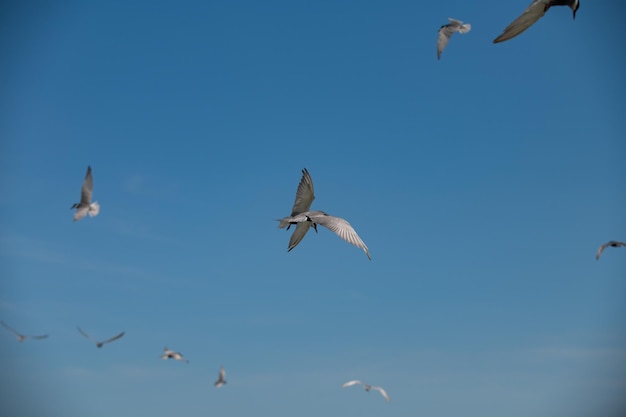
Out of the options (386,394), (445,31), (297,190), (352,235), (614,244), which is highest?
(445,31)

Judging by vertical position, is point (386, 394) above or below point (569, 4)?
below

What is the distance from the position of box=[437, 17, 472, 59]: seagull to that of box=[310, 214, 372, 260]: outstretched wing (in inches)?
480

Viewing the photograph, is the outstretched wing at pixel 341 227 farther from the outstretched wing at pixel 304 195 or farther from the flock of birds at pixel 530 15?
the flock of birds at pixel 530 15

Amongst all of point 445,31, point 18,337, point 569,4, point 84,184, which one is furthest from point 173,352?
point 569,4

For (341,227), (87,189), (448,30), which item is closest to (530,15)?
(448,30)

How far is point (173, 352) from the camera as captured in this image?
39969 mm

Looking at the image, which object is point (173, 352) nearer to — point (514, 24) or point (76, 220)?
point (76, 220)

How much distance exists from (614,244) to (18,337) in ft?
120

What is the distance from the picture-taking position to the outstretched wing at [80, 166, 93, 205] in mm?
43562

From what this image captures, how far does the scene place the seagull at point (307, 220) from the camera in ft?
120

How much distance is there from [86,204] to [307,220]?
1678 cm

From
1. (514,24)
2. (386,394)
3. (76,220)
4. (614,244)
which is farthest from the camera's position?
(76,220)

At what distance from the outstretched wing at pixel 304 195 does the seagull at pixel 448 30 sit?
41.3 ft

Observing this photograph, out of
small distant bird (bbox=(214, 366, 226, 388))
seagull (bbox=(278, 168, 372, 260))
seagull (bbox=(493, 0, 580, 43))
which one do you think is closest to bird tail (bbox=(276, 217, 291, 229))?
seagull (bbox=(278, 168, 372, 260))
